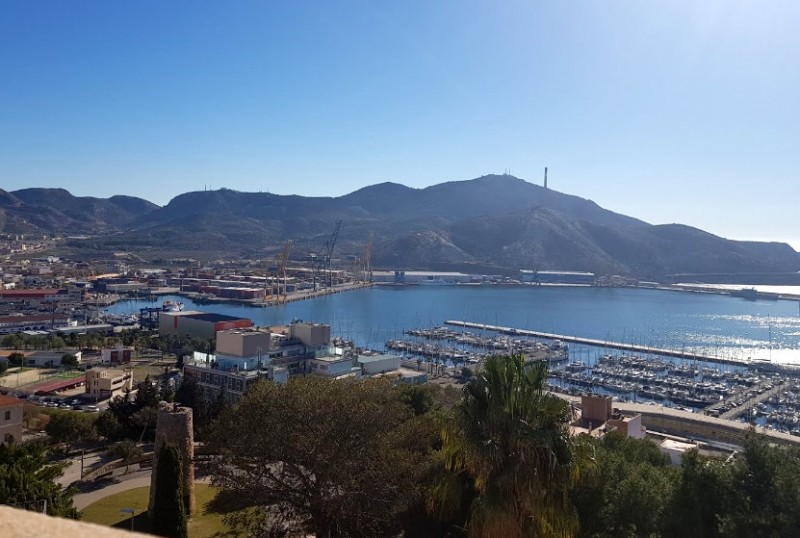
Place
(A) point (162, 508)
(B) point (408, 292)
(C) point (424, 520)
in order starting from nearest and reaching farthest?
1. (C) point (424, 520)
2. (A) point (162, 508)
3. (B) point (408, 292)

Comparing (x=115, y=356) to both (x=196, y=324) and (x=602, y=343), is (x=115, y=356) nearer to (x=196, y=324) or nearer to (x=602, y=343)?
(x=196, y=324)

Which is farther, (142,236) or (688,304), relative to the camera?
(142,236)

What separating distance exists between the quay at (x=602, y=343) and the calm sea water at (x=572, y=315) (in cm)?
113

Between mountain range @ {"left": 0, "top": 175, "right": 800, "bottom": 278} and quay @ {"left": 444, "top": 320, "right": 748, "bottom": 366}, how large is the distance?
27.4m

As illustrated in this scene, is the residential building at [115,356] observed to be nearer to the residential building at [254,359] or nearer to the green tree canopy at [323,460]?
the residential building at [254,359]

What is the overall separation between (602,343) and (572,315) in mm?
9907

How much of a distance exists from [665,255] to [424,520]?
71.0 meters

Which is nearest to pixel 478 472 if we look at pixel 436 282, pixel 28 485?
pixel 28 485

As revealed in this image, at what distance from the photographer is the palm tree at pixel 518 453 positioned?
8.70 ft

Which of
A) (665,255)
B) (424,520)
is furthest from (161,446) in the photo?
(665,255)

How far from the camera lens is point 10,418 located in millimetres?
8836

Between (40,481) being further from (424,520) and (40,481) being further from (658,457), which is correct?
(658,457)

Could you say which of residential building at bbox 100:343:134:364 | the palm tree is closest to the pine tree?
the palm tree

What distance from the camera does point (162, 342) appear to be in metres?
20.2
